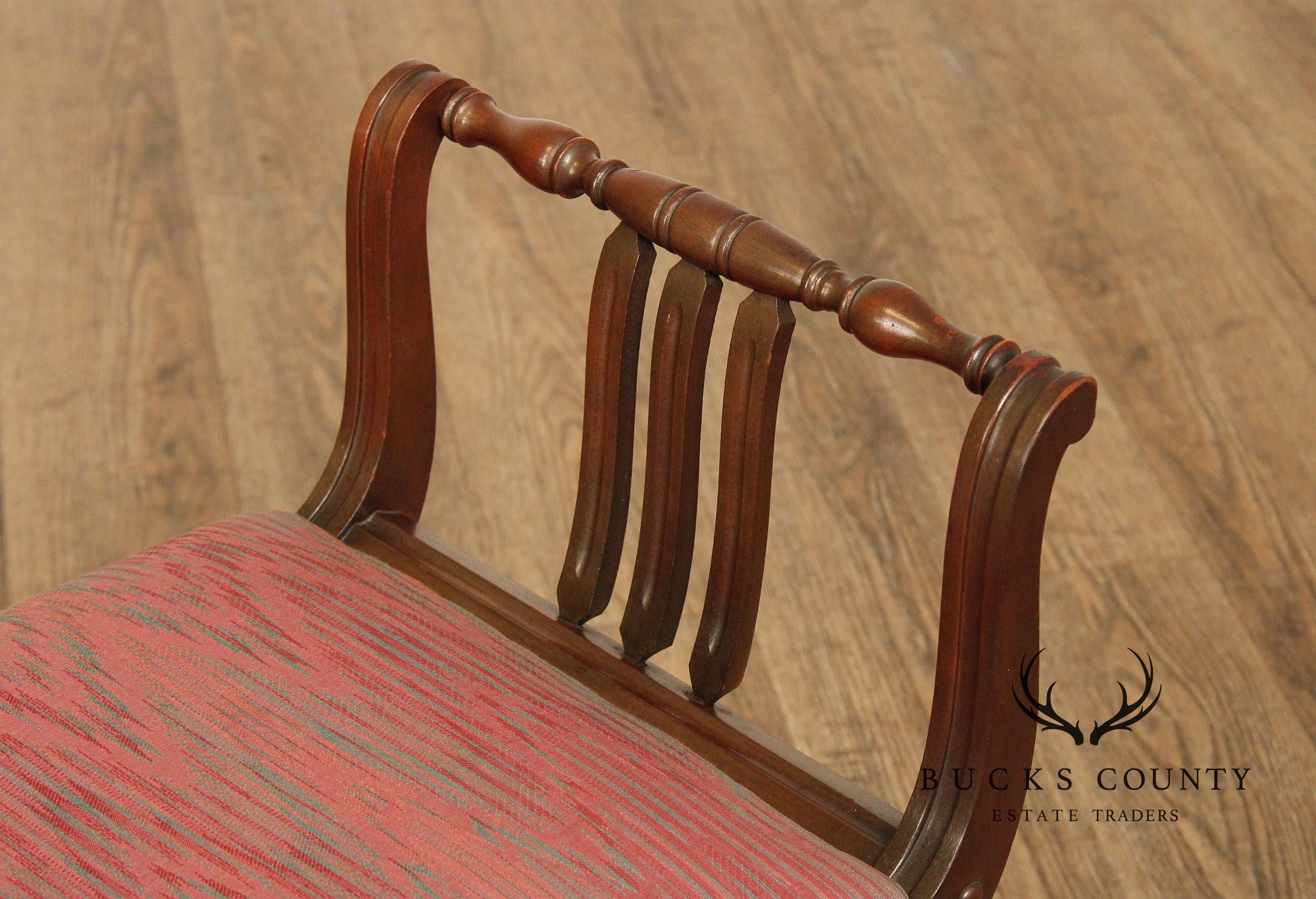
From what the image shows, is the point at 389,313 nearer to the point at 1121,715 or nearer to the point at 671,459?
the point at 671,459

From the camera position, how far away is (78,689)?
90 cm

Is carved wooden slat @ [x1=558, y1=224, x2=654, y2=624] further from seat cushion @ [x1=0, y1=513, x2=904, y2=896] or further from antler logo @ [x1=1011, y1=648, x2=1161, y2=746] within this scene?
antler logo @ [x1=1011, y1=648, x2=1161, y2=746]

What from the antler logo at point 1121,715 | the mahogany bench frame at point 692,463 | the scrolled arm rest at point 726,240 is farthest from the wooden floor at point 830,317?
the scrolled arm rest at point 726,240

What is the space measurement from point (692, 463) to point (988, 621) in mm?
230

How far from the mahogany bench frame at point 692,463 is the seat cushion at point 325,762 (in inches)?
1.9

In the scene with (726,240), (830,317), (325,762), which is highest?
(830,317)

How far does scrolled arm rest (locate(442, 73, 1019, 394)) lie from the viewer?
77 centimetres

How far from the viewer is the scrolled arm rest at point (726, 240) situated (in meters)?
0.77

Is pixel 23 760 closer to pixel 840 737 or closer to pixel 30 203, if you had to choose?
pixel 840 737

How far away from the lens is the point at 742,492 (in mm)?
884

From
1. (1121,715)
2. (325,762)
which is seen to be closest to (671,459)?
(325,762)

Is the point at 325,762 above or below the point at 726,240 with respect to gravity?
below

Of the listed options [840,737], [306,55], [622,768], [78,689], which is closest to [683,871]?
[622,768]

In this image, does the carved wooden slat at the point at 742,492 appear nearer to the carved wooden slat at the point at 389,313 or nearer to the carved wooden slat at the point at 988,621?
the carved wooden slat at the point at 988,621
